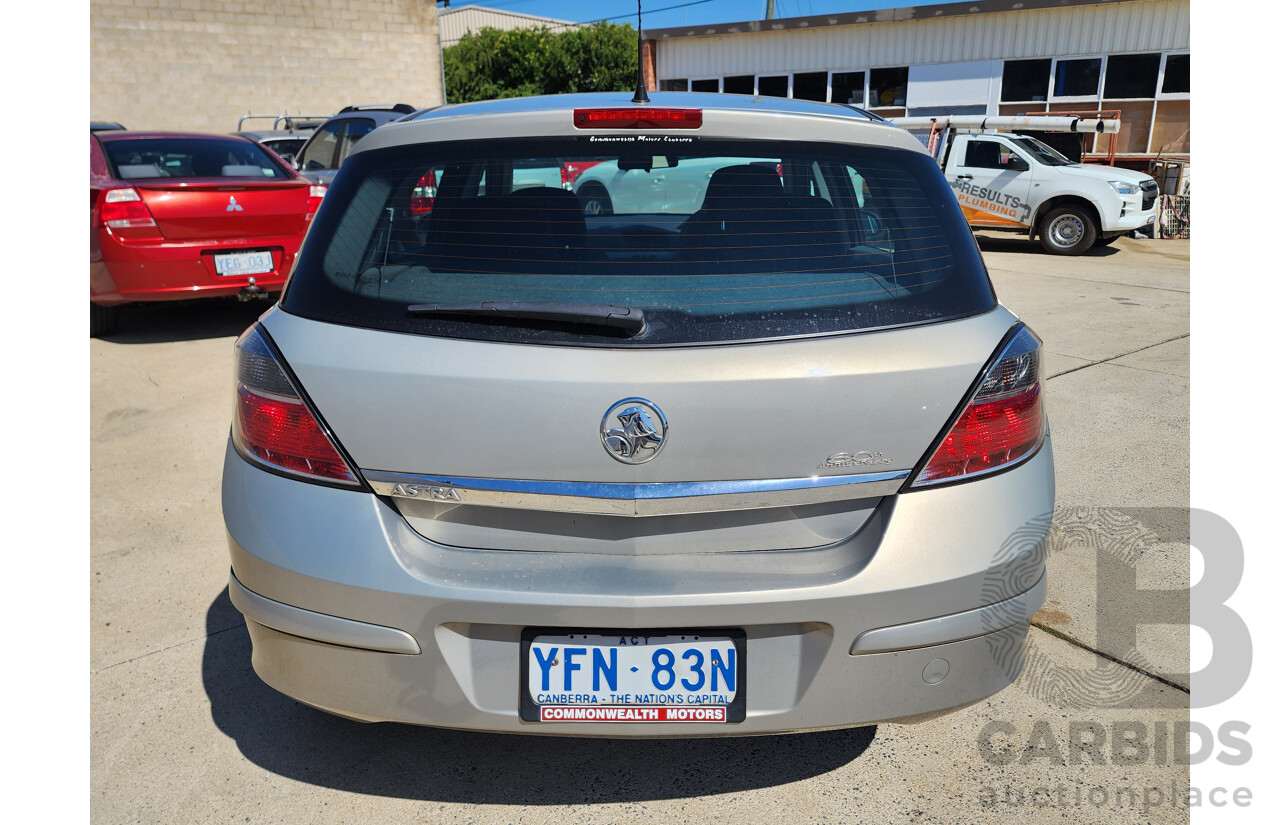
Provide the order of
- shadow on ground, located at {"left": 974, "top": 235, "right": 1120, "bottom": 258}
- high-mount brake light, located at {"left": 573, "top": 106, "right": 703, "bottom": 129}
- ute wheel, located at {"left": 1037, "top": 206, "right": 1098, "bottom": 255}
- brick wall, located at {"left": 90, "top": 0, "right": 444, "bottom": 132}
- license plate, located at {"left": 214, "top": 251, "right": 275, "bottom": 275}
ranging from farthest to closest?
brick wall, located at {"left": 90, "top": 0, "right": 444, "bottom": 132} → shadow on ground, located at {"left": 974, "top": 235, "right": 1120, "bottom": 258} → ute wheel, located at {"left": 1037, "top": 206, "right": 1098, "bottom": 255} → license plate, located at {"left": 214, "top": 251, "right": 275, "bottom": 275} → high-mount brake light, located at {"left": 573, "top": 106, "right": 703, "bottom": 129}

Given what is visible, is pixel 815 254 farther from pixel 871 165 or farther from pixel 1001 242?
pixel 1001 242

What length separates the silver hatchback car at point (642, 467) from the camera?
1.67m

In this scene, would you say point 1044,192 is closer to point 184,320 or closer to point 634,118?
point 184,320

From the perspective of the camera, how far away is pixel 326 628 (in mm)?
1786

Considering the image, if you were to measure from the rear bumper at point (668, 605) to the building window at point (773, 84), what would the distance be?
73.5 feet

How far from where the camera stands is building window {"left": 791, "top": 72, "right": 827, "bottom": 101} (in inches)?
869

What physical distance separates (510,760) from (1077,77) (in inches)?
826

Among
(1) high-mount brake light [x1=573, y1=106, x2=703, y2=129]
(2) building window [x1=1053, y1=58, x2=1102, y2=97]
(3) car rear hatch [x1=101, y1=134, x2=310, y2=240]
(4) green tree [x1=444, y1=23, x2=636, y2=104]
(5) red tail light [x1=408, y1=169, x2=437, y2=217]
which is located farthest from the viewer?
(4) green tree [x1=444, y1=23, x2=636, y2=104]

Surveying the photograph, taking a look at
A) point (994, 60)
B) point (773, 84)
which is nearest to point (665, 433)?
point (994, 60)

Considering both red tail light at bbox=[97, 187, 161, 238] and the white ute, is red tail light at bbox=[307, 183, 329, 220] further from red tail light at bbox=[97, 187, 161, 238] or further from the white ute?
the white ute

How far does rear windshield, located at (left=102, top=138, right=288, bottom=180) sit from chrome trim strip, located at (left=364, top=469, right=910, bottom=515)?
239 inches

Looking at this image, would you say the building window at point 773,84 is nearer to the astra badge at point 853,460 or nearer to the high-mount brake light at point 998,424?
the high-mount brake light at point 998,424

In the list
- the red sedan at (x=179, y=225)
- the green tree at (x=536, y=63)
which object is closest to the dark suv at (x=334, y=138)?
the red sedan at (x=179, y=225)

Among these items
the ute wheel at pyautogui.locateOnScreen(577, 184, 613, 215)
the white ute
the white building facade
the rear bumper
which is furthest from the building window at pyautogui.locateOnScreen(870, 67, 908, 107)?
the rear bumper
